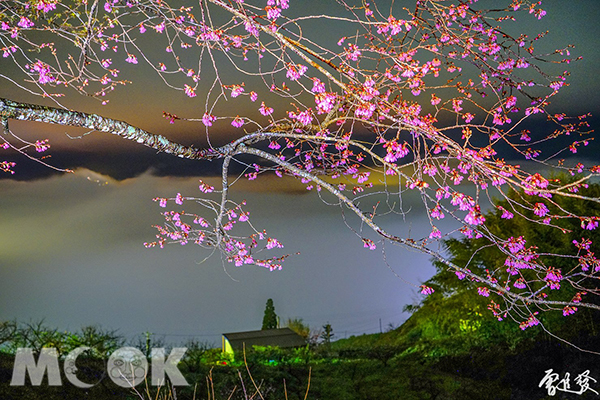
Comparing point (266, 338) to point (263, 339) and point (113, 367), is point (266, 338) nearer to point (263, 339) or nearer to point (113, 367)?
point (263, 339)

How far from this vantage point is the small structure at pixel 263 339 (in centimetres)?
1339

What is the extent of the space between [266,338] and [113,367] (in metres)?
7.46

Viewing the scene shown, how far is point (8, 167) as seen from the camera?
11.8 ft

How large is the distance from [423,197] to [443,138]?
1.15 ft

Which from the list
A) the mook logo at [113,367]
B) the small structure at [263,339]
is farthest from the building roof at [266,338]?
the mook logo at [113,367]

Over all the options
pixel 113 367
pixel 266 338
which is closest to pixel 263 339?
pixel 266 338

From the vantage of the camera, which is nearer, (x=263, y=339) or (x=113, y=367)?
(x=113, y=367)

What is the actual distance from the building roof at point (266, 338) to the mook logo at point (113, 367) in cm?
578

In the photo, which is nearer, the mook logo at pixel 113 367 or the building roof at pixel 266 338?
the mook logo at pixel 113 367

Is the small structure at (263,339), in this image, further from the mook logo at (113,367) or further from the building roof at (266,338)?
the mook logo at (113,367)

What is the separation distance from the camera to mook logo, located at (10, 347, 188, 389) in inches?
243

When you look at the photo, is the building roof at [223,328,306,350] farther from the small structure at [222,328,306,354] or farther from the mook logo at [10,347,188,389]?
the mook logo at [10,347,188,389]

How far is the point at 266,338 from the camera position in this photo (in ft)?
45.3

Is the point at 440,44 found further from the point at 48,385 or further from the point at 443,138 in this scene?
the point at 48,385
